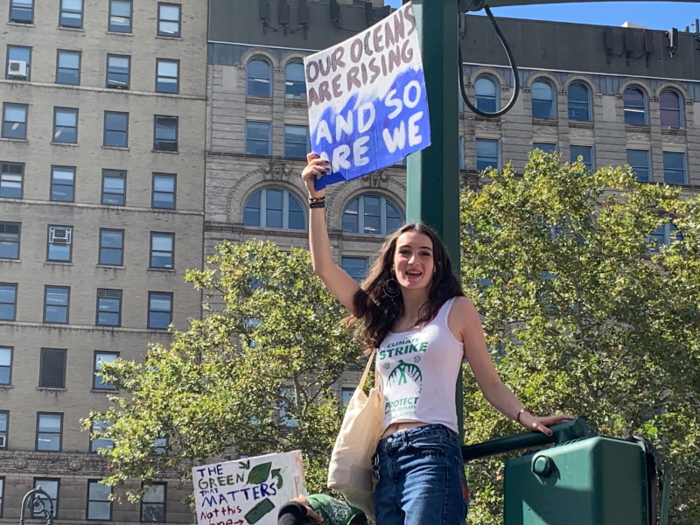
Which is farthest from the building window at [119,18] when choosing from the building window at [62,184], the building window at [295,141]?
the building window at [295,141]

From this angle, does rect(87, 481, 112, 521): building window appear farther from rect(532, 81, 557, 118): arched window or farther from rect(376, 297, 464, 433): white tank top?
rect(376, 297, 464, 433): white tank top

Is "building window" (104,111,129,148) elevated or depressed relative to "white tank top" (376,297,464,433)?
elevated

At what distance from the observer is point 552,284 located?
29.0 metres

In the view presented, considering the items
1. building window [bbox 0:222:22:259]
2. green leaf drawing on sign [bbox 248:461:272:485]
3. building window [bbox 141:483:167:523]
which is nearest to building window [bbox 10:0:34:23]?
building window [bbox 0:222:22:259]

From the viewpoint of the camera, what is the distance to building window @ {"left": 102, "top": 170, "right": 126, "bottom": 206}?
50000 mm

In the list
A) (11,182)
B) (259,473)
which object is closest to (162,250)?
(11,182)

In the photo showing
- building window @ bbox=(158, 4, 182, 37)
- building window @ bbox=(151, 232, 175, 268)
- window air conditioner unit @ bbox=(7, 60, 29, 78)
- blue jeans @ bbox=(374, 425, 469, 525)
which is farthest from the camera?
building window @ bbox=(158, 4, 182, 37)

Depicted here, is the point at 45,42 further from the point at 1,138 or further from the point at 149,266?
the point at 149,266

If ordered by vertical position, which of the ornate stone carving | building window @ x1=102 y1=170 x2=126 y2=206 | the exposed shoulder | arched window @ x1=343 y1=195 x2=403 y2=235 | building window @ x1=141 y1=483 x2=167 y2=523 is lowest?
building window @ x1=141 y1=483 x2=167 y2=523

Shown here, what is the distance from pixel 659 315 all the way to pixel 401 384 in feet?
80.8

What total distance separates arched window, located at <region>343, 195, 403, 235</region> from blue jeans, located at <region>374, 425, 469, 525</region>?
153 feet

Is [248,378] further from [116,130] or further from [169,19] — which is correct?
[169,19]

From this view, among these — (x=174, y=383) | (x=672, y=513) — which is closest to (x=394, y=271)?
(x=672, y=513)

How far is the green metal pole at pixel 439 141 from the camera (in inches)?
176
